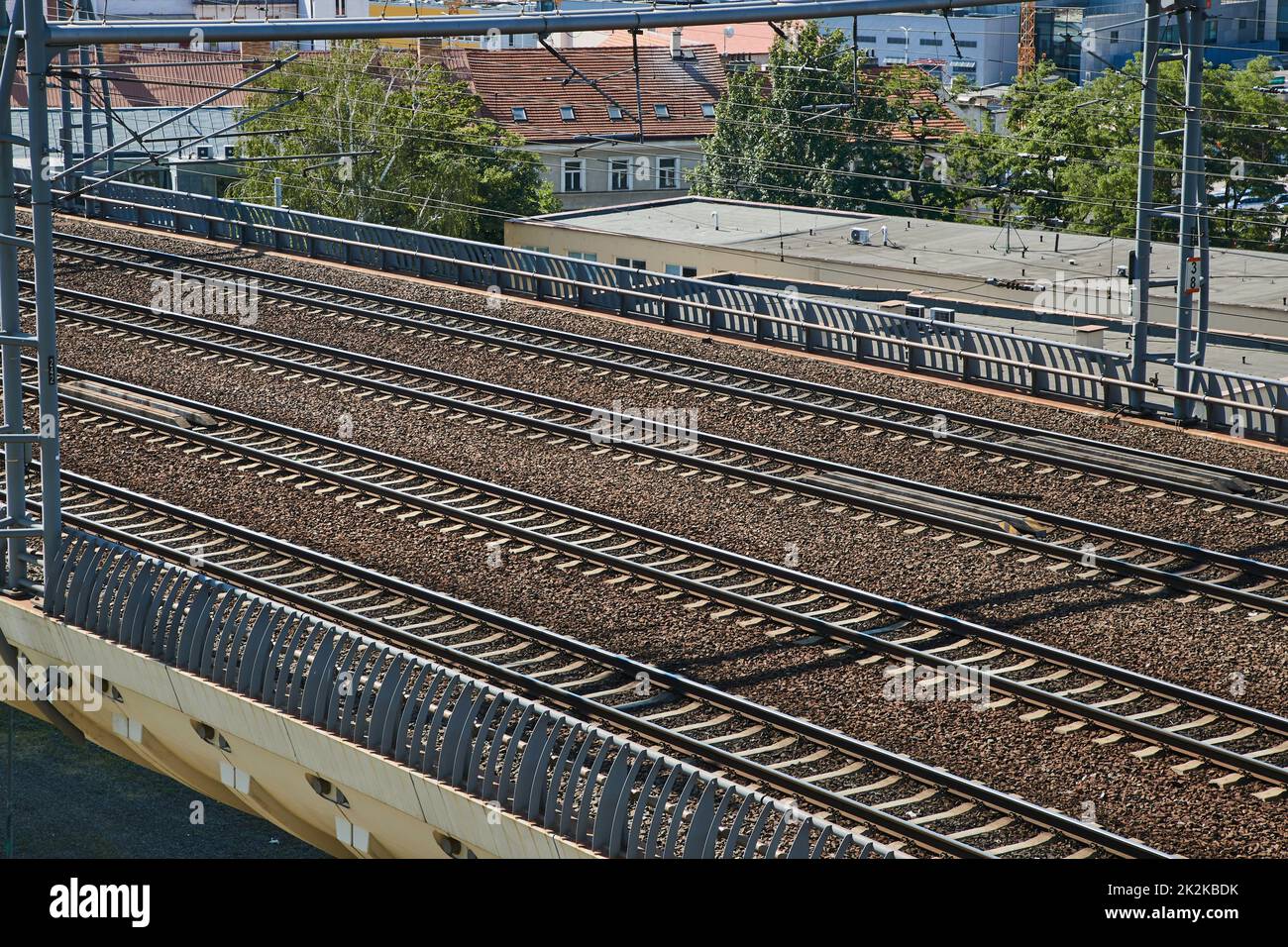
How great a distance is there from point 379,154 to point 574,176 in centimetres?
1527

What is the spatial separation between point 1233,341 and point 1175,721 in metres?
15.9

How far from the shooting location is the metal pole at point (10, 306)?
12.8m

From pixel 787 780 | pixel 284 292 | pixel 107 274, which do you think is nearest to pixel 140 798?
pixel 787 780

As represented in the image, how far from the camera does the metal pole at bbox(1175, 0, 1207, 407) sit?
19.2m

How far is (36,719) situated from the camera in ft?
50.0

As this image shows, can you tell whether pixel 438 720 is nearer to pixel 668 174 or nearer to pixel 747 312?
pixel 747 312

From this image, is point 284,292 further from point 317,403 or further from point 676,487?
point 676,487

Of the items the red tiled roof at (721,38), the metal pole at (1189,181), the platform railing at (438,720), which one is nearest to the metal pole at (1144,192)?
the metal pole at (1189,181)

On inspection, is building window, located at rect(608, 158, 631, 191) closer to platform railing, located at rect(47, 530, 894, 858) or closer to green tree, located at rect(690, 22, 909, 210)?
green tree, located at rect(690, 22, 909, 210)

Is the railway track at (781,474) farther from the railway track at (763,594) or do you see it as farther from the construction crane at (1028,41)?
the construction crane at (1028,41)

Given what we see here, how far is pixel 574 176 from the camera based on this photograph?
2340 inches

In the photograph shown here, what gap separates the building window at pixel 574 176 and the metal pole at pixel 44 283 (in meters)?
45.5

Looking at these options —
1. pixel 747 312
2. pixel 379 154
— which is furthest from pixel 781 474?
pixel 379 154

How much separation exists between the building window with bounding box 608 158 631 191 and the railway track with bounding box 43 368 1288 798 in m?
40.4
